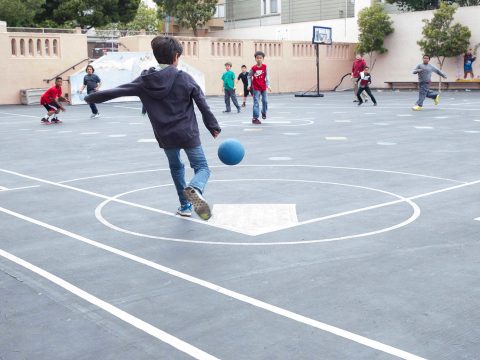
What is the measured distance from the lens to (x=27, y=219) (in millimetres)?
7234

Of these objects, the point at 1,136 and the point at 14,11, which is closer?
the point at 1,136

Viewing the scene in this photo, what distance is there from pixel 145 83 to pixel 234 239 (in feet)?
5.88

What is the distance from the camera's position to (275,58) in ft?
127

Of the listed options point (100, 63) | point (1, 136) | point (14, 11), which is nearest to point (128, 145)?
point (1, 136)

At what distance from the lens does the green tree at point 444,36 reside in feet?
123

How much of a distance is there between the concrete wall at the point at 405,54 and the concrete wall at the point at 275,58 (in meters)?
2.24

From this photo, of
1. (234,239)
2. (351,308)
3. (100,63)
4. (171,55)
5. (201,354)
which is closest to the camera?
(201,354)

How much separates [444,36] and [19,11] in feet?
86.4

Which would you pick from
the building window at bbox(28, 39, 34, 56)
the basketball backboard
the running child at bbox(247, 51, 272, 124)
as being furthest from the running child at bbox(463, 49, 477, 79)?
the building window at bbox(28, 39, 34, 56)

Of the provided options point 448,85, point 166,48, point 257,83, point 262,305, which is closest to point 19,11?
point 448,85

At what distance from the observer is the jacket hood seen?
264 inches

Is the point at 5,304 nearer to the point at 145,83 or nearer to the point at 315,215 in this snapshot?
the point at 145,83

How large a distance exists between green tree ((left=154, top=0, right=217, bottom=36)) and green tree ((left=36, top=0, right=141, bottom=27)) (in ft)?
16.3

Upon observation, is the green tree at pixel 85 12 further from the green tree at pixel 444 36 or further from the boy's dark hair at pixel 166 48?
the boy's dark hair at pixel 166 48
